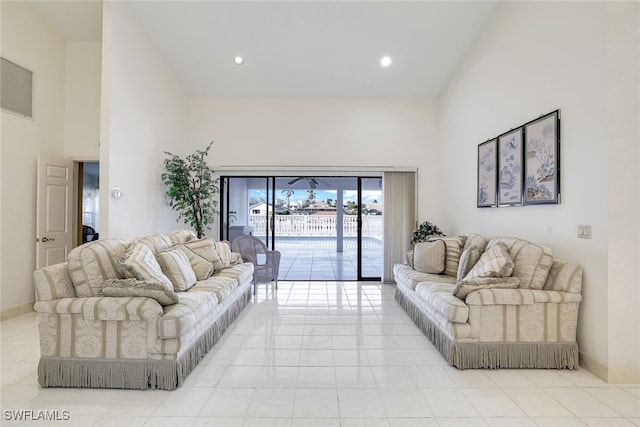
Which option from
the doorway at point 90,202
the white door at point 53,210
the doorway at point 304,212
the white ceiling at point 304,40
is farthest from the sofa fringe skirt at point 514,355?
the doorway at point 90,202

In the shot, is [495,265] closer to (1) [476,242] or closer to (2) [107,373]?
(1) [476,242]

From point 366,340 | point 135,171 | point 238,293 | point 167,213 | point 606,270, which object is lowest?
Answer: point 366,340

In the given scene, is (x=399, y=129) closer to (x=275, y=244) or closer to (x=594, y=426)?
(x=275, y=244)

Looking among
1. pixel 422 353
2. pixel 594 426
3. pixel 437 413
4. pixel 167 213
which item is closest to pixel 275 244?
pixel 167 213

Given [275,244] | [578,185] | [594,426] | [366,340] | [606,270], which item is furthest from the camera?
[275,244]

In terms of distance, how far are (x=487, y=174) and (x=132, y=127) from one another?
15.0 feet

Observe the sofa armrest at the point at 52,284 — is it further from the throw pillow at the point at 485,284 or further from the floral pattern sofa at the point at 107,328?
the throw pillow at the point at 485,284

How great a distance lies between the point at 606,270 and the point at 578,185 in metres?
0.73

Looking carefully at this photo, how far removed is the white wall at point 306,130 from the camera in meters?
5.82

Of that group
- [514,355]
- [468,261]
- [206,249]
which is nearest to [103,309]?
[206,249]

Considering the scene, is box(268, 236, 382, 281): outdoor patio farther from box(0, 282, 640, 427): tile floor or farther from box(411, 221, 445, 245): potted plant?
box(0, 282, 640, 427): tile floor

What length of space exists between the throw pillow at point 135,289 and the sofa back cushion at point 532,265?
2955mm

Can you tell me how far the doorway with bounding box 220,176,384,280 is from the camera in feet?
20.1

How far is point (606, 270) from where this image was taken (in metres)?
2.43
